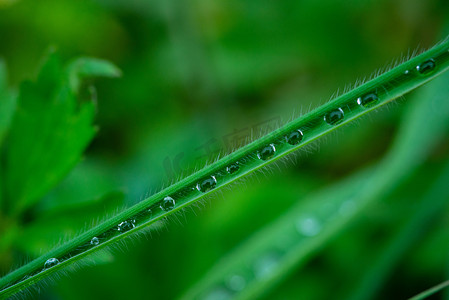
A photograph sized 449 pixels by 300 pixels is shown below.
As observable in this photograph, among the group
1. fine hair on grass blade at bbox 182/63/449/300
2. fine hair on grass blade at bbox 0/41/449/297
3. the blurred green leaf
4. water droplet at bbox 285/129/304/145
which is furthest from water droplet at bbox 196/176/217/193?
fine hair on grass blade at bbox 182/63/449/300

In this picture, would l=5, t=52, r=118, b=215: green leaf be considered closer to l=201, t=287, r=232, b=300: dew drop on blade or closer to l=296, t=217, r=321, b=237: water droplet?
l=201, t=287, r=232, b=300: dew drop on blade

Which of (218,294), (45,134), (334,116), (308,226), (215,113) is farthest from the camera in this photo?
(215,113)

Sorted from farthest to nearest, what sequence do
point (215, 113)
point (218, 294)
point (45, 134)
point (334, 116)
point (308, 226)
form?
point (215, 113) → point (308, 226) → point (218, 294) → point (45, 134) → point (334, 116)

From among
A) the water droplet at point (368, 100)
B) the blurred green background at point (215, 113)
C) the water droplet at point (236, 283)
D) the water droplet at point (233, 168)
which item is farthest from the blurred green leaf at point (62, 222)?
the water droplet at point (368, 100)

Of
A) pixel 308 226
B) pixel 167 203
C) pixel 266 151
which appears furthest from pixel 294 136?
pixel 308 226

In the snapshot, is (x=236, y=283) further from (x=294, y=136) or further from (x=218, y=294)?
(x=294, y=136)

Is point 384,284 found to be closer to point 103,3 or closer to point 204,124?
point 204,124

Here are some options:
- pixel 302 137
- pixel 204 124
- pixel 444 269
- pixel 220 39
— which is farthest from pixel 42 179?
pixel 220 39
